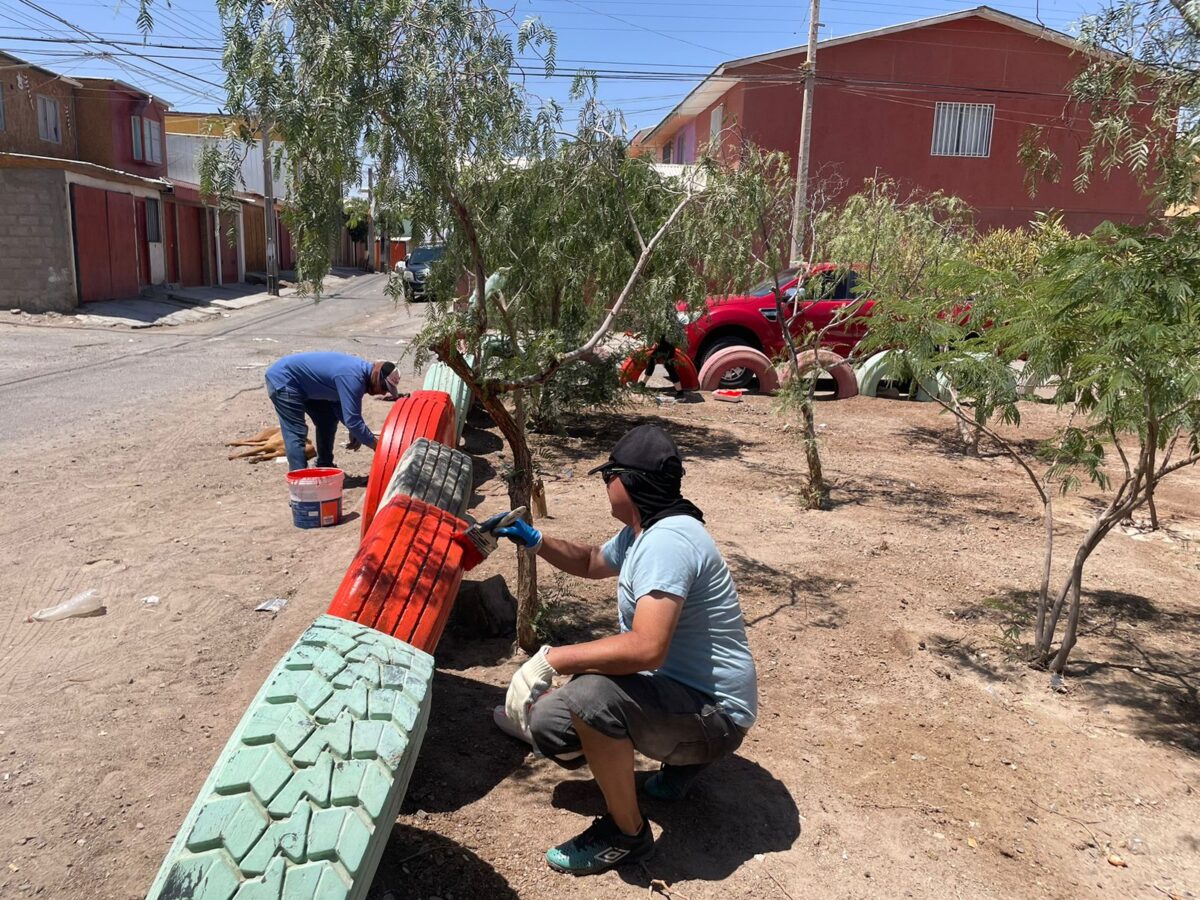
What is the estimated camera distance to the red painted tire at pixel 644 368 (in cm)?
921

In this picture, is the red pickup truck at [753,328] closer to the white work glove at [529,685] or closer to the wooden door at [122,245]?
the white work glove at [529,685]

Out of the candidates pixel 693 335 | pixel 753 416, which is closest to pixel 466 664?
pixel 753 416

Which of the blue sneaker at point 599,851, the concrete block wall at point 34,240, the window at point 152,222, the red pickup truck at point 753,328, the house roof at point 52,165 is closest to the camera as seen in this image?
the blue sneaker at point 599,851

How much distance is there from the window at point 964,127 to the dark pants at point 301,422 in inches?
799

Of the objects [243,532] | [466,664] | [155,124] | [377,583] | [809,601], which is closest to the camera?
[377,583]

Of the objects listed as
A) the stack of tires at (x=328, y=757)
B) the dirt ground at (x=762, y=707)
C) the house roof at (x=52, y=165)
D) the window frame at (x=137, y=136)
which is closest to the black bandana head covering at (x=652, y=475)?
the stack of tires at (x=328, y=757)

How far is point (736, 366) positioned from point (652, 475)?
966cm

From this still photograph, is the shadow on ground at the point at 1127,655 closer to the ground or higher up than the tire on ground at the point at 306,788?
closer to the ground

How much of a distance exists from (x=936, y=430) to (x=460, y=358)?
8054mm

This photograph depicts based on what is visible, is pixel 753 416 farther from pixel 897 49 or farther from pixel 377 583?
pixel 897 49

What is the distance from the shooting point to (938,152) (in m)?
23.0

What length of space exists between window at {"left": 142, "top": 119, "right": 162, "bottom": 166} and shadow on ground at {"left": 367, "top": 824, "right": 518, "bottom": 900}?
1204 inches

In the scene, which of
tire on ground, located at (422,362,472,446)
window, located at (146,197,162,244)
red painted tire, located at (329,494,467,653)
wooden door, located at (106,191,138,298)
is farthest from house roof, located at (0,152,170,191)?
red painted tire, located at (329,494,467,653)

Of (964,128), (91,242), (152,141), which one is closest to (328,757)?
(91,242)
